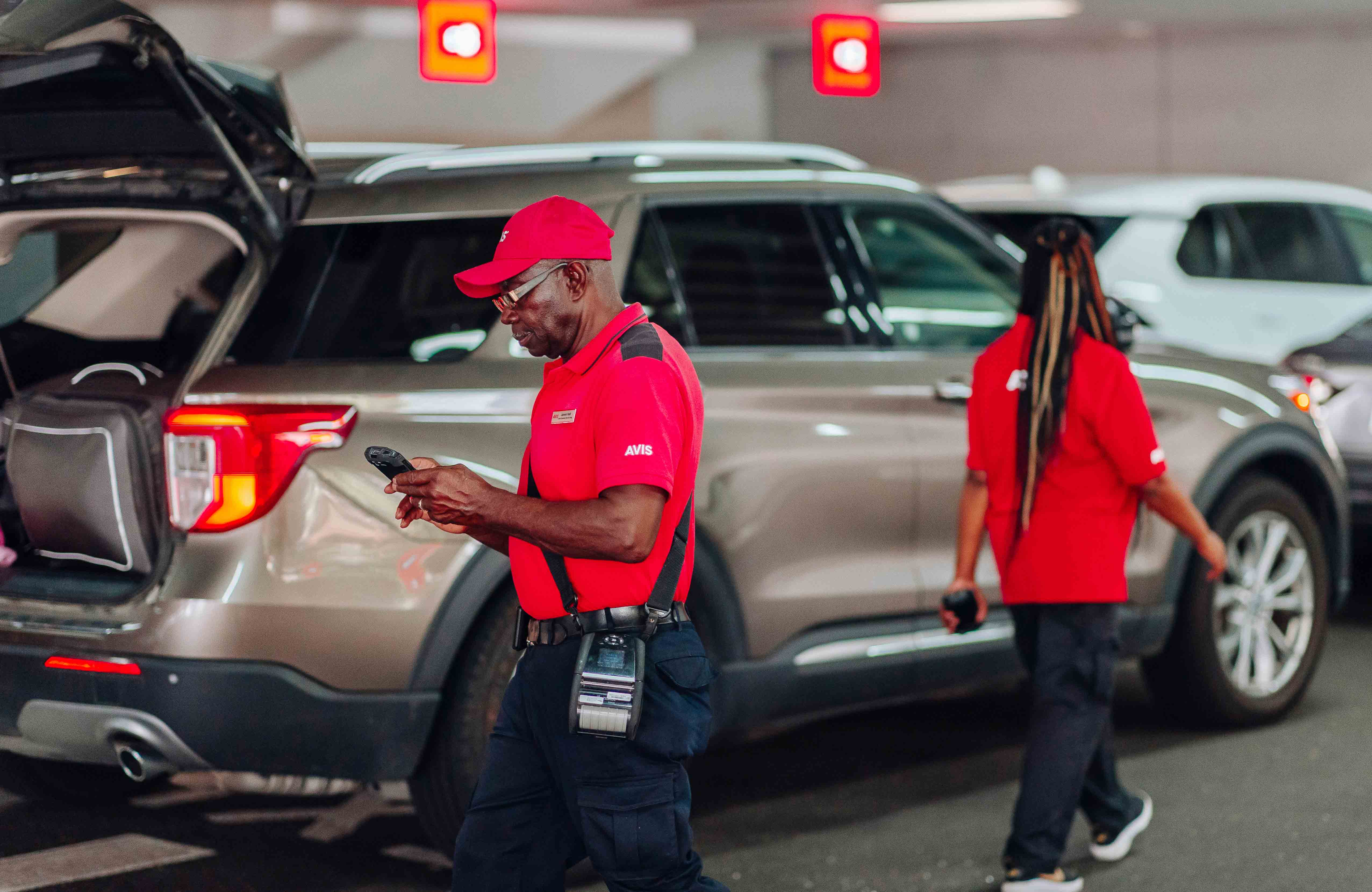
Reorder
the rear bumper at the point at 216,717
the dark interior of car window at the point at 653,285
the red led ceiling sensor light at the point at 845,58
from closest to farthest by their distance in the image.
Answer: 1. the rear bumper at the point at 216,717
2. the dark interior of car window at the point at 653,285
3. the red led ceiling sensor light at the point at 845,58

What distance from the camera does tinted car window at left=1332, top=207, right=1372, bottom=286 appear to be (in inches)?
407

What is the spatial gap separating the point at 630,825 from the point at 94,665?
4.98 ft

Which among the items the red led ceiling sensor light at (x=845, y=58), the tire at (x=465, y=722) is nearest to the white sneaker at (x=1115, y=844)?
the tire at (x=465, y=722)

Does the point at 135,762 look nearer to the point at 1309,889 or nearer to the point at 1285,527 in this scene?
the point at 1309,889

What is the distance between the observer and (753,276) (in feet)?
16.6

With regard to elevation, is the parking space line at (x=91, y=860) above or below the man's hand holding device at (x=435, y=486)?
below

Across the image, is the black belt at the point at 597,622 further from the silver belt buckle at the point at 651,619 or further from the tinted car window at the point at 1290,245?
the tinted car window at the point at 1290,245

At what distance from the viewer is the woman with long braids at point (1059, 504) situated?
4.35m

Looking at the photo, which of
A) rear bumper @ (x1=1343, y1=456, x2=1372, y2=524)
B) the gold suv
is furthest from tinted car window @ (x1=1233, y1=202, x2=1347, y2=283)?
the gold suv

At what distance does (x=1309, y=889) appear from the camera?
450cm

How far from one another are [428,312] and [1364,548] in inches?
220

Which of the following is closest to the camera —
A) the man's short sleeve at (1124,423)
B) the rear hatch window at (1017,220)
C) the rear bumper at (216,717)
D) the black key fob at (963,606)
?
the rear bumper at (216,717)

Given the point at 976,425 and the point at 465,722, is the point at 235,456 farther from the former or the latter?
the point at 976,425

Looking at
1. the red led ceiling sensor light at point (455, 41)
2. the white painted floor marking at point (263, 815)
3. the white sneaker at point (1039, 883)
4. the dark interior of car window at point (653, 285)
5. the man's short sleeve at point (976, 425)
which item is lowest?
the white painted floor marking at point (263, 815)
